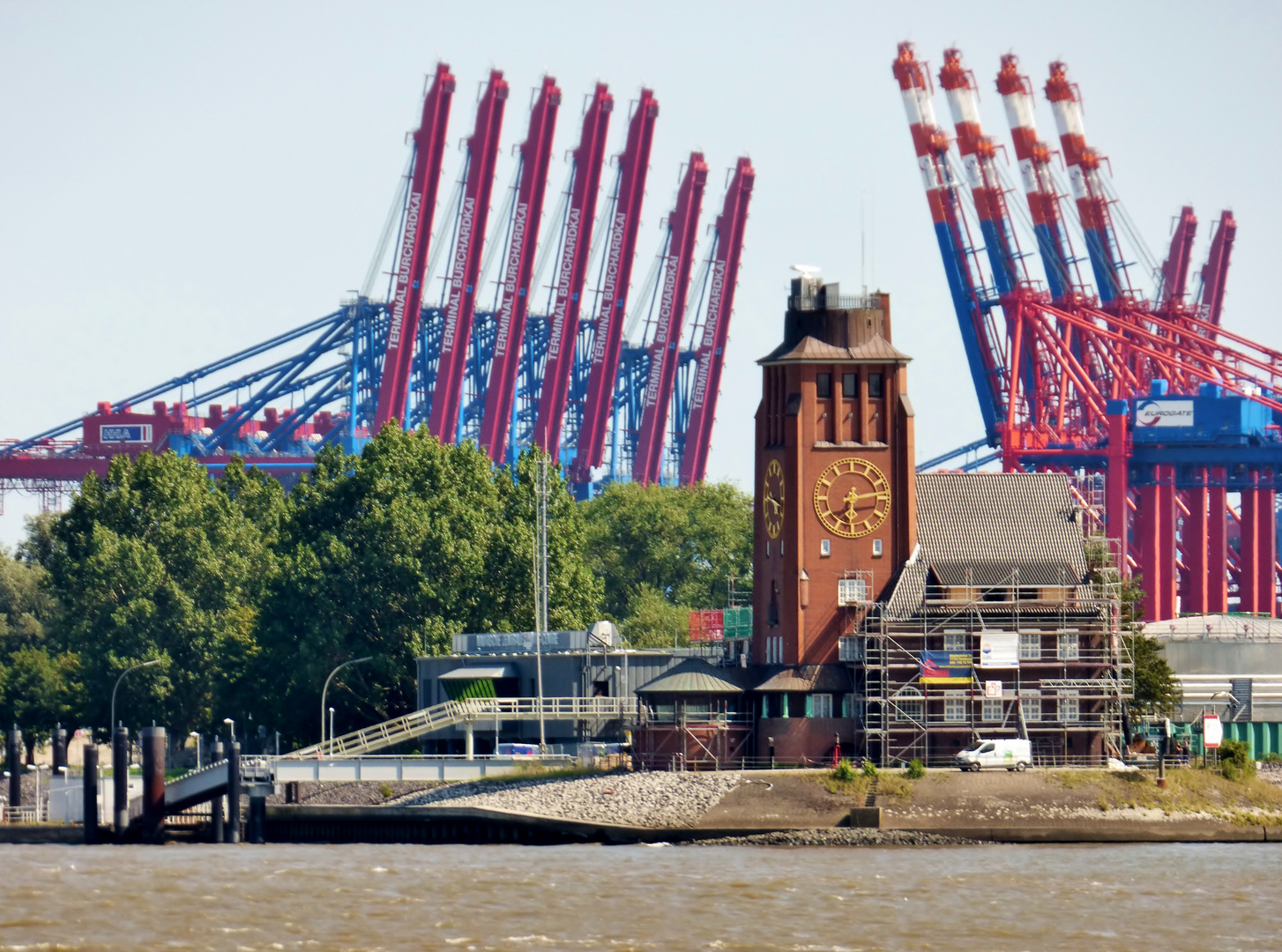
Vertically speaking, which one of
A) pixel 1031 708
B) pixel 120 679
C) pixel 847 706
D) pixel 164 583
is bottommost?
pixel 1031 708

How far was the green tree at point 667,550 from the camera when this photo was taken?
601 feet

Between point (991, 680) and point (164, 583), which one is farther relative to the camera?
point (164, 583)

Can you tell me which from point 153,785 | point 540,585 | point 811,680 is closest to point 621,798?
point 811,680

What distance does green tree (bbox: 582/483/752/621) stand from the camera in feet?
601

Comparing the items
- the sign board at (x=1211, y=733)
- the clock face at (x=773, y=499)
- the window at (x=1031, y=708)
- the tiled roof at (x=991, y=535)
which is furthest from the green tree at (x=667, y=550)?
the window at (x=1031, y=708)

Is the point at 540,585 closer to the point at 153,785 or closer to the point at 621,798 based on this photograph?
the point at 153,785

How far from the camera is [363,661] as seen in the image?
453 ft

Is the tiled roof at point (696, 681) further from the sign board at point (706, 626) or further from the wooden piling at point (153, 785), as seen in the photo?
the wooden piling at point (153, 785)

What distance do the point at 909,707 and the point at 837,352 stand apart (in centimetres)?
1390

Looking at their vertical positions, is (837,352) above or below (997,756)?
above

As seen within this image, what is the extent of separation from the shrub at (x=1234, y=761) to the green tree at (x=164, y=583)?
54128 mm

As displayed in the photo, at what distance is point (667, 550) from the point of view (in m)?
184

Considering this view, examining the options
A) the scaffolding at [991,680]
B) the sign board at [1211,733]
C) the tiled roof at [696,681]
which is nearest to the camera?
the scaffolding at [991,680]

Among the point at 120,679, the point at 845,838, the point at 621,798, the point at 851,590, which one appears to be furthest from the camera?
the point at 120,679
